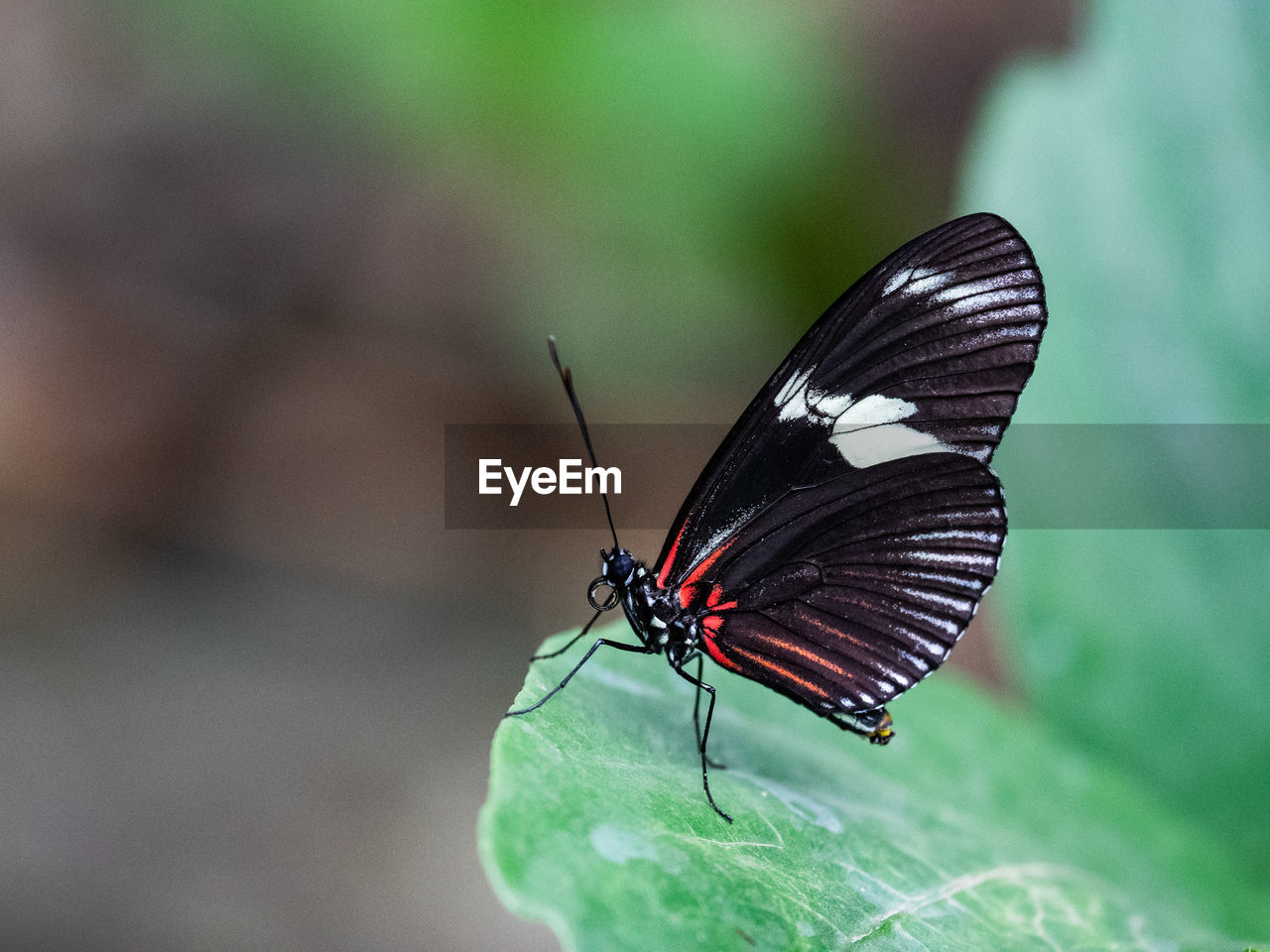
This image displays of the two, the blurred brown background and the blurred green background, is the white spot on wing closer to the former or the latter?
the blurred green background

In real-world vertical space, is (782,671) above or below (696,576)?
below

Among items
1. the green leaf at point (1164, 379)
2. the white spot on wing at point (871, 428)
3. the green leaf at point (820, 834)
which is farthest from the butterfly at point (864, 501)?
the green leaf at point (1164, 379)

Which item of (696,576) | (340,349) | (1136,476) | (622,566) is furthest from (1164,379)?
(340,349)

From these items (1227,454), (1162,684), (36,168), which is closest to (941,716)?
(1162,684)

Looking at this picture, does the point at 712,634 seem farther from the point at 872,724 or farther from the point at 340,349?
the point at 340,349

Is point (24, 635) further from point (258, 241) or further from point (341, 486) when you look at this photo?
point (258, 241)

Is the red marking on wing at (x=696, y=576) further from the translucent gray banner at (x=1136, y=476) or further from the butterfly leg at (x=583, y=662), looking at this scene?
the translucent gray banner at (x=1136, y=476)
